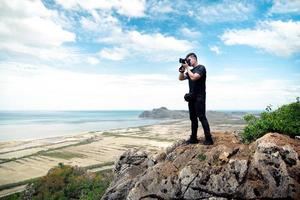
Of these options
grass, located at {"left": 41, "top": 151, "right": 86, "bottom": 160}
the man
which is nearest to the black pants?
the man

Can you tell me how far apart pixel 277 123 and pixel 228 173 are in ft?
15.3

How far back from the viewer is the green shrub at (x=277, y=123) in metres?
13.0

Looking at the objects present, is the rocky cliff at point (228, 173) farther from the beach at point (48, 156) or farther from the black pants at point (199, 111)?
the beach at point (48, 156)

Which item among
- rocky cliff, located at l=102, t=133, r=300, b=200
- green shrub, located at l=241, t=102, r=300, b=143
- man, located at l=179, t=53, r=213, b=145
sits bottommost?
rocky cliff, located at l=102, t=133, r=300, b=200

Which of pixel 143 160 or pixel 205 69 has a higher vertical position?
pixel 205 69

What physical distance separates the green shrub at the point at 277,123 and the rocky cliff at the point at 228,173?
173 cm

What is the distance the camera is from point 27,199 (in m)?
37.6

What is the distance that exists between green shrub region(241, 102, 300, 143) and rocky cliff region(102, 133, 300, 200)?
1.73 metres

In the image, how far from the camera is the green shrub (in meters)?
13.0

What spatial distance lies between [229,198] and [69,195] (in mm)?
30536

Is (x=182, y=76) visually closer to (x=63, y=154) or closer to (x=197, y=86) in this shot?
(x=197, y=86)

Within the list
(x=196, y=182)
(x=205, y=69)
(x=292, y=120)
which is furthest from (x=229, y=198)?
(x=292, y=120)

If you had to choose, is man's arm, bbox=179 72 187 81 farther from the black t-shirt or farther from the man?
the black t-shirt

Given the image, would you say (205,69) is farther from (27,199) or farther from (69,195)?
(27,199)
